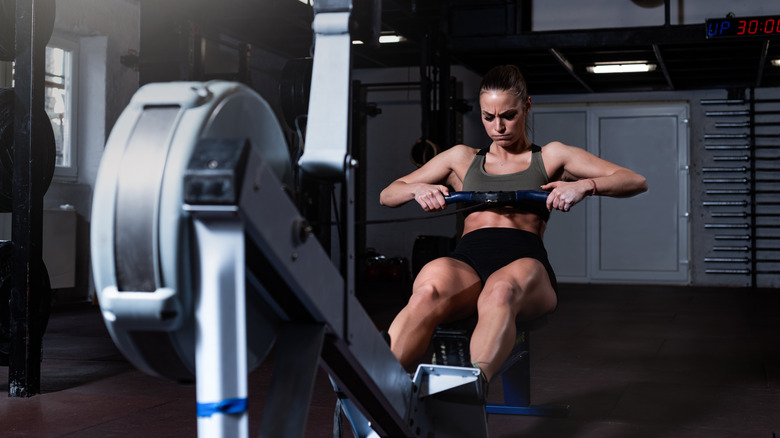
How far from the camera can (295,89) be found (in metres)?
4.96

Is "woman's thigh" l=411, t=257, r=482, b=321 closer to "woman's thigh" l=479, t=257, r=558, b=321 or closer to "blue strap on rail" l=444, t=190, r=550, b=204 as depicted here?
"woman's thigh" l=479, t=257, r=558, b=321

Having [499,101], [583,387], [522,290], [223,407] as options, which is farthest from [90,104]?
[223,407]


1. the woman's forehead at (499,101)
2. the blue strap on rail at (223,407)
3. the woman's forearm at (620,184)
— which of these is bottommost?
the blue strap on rail at (223,407)

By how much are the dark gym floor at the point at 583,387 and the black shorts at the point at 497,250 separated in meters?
0.66

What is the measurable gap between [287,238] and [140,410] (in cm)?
208

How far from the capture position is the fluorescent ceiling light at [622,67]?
8664 millimetres

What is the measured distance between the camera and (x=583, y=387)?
348cm

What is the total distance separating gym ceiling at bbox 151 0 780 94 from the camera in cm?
740

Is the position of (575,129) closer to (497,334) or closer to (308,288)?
(497,334)

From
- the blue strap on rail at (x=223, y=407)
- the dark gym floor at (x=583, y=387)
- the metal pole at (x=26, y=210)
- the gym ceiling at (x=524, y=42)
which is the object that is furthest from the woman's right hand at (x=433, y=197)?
the gym ceiling at (x=524, y=42)

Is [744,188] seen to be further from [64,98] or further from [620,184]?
[620,184]

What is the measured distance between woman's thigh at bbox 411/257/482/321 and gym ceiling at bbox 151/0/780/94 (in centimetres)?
512

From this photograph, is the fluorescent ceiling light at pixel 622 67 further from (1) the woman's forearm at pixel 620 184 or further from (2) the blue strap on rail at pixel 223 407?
(2) the blue strap on rail at pixel 223 407

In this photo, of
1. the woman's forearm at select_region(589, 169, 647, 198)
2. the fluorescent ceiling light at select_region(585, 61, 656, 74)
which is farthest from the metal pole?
the fluorescent ceiling light at select_region(585, 61, 656, 74)
